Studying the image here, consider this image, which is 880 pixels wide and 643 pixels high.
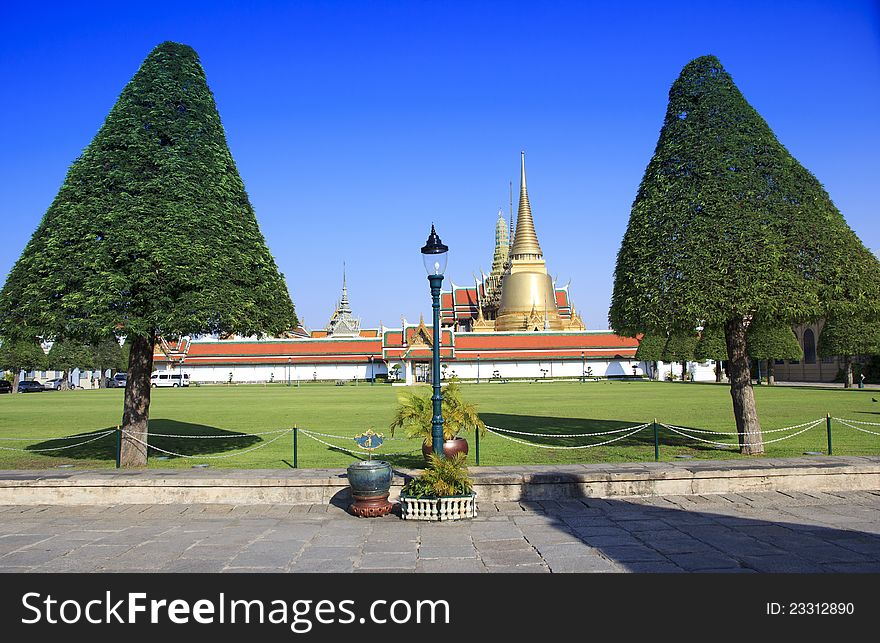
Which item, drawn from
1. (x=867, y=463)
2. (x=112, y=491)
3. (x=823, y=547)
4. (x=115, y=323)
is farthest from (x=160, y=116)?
(x=867, y=463)

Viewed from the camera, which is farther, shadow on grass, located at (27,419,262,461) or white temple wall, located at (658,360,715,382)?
white temple wall, located at (658,360,715,382)

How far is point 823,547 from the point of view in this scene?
7.16 m

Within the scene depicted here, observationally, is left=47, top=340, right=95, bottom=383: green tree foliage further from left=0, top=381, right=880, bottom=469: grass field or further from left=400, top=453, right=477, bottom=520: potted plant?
left=400, top=453, right=477, bottom=520: potted plant

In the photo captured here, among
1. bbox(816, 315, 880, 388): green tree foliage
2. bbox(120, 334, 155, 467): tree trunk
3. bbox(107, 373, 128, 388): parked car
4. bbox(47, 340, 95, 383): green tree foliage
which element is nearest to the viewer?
bbox(120, 334, 155, 467): tree trunk

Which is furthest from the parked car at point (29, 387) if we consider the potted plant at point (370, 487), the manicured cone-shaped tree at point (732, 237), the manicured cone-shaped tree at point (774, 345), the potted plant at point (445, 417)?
the manicured cone-shaped tree at point (774, 345)

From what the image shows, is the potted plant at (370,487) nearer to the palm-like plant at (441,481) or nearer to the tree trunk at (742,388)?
the palm-like plant at (441,481)

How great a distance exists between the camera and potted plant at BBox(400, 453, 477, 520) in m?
8.83

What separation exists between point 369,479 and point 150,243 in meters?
6.09

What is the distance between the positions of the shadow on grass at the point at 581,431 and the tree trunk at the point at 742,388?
2.05 feet

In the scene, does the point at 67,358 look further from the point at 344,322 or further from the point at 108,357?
the point at 344,322

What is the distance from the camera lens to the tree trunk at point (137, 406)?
13055 millimetres

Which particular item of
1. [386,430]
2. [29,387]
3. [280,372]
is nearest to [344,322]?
[280,372]

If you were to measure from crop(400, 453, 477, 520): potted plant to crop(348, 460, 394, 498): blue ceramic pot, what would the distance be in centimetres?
34

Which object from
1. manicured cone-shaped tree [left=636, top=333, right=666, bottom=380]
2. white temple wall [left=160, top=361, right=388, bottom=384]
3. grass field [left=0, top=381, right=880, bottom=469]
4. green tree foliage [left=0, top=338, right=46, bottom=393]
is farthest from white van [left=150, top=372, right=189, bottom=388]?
manicured cone-shaped tree [left=636, top=333, right=666, bottom=380]
